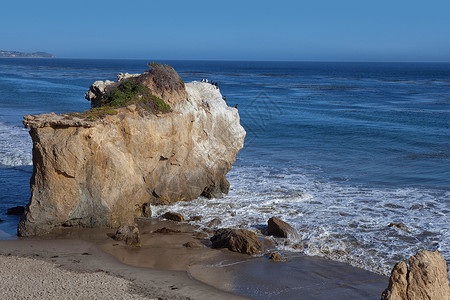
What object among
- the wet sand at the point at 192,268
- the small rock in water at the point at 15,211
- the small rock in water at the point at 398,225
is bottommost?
the wet sand at the point at 192,268

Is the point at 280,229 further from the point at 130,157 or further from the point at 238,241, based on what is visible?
the point at 130,157

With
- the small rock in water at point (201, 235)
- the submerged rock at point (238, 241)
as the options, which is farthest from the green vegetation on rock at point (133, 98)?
the submerged rock at point (238, 241)

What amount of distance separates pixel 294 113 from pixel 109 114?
31.9m

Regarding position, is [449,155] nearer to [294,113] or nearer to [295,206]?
[295,206]

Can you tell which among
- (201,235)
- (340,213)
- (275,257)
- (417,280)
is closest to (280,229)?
(275,257)

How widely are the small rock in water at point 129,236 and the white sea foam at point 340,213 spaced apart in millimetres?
2935

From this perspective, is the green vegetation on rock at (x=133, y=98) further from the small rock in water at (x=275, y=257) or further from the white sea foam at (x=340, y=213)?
the small rock in water at (x=275, y=257)

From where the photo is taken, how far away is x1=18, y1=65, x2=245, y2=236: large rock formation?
16.3 meters

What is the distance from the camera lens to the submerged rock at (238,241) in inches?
616

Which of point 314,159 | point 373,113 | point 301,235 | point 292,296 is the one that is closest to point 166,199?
point 301,235

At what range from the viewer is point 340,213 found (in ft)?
64.7

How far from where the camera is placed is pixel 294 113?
48.0 metres

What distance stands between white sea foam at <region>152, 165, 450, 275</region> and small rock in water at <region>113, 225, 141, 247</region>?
294 cm

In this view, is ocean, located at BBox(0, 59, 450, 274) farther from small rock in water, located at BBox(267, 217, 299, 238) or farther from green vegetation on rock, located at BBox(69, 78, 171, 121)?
green vegetation on rock, located at BBox(69, 78, 171, 121)
